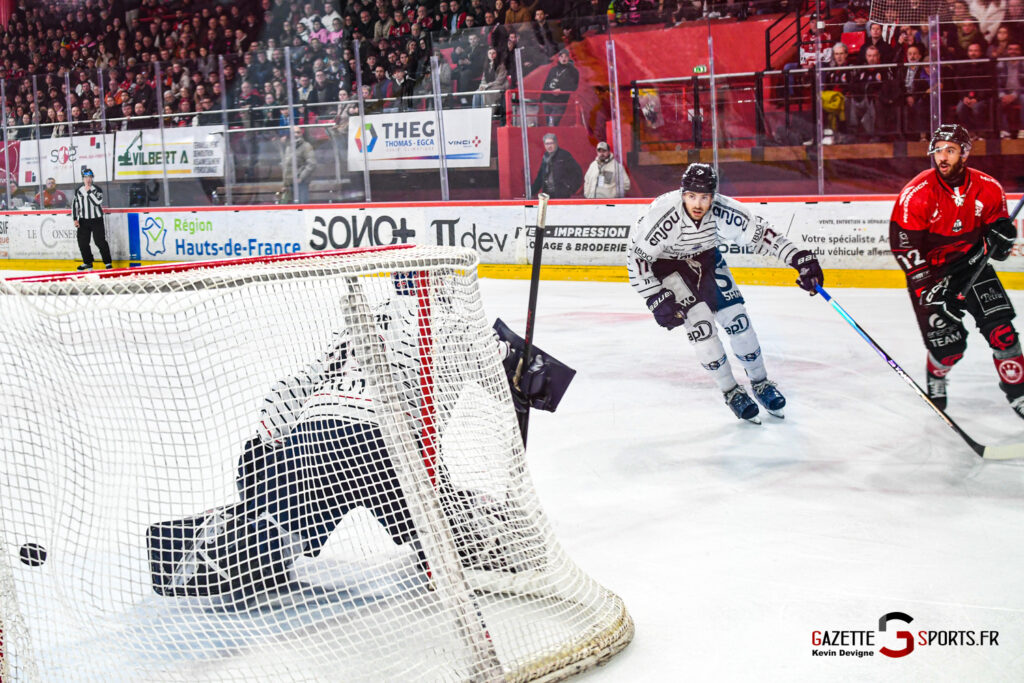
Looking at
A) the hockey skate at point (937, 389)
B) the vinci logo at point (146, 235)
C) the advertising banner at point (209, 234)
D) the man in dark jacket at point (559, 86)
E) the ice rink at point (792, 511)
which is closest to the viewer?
the ice rink at point (792, 511)

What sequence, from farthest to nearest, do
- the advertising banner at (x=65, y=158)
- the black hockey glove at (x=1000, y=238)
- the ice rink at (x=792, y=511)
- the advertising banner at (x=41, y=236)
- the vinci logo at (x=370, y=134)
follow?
the advertising banner at (x=65, y=158), the advertising banner at (x=41, y=236), the vinci logo at (x=370, y=134), the black hockey glove at (x=1000, y=238), the ice rink at (x=792, y=511)

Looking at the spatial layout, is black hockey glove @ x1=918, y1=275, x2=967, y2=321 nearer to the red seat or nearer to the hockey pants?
the hockey pants

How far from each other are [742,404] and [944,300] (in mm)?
942

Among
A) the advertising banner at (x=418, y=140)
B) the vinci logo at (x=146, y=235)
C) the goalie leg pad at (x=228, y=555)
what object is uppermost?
the advertising banner at (x=418, y=140)

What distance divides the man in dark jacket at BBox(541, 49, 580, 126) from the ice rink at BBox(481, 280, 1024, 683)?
153 inches

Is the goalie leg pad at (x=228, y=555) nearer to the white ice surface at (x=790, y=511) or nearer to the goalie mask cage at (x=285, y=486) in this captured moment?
the goalie mask cage at (x=285, y=486)

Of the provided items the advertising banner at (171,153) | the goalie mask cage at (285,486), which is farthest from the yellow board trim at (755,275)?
the goalie mask cage at (285,486)

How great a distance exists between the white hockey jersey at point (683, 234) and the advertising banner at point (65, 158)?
9502mm

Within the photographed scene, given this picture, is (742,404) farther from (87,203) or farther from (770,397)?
(87,203)

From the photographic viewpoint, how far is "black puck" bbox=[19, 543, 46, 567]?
6.36 ft

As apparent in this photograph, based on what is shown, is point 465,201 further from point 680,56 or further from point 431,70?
point 680,56

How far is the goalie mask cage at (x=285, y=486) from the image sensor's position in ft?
6.54

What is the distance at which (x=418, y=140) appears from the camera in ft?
32.9

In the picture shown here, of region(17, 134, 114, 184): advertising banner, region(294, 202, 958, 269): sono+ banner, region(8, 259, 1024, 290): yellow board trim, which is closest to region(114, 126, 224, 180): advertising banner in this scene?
region(17, 134, 114, 184): advertising banner
